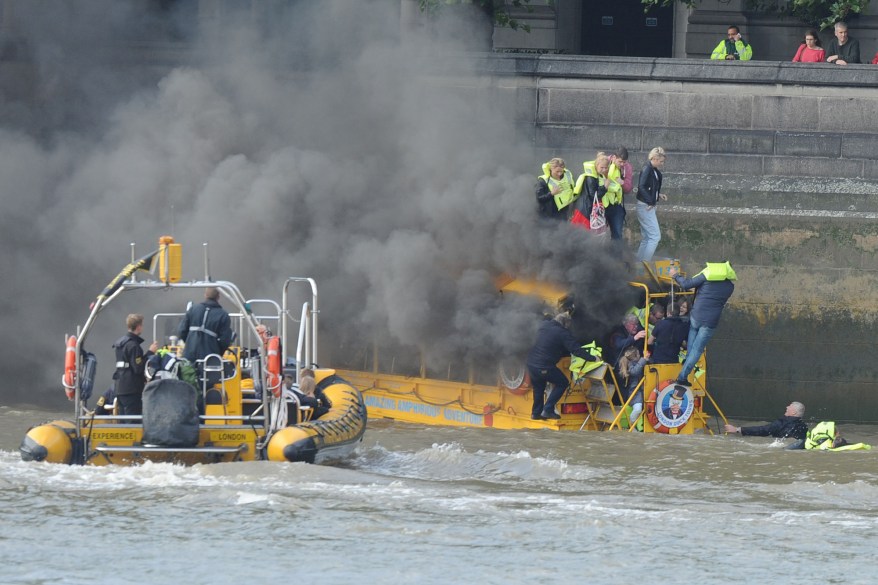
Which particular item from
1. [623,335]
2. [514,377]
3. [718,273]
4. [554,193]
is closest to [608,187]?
[554,193]

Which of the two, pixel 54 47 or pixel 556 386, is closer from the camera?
pixel 556 386

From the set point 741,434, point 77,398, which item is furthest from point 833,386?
point 77,398

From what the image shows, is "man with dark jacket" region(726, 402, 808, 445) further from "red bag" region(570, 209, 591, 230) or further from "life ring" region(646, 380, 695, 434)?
"red bag" region(570, 209, 591, 230)

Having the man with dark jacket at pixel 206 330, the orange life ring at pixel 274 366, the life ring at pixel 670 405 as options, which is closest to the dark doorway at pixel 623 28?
the life ring at pixel 670 405

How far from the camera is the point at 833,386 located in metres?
20.3

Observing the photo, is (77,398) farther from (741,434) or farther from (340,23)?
(340,23)

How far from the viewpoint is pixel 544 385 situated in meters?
17.2

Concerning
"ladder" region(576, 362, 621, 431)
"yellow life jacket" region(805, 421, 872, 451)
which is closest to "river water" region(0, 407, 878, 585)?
"yellow life jacket" region(805, 421, 872, 451)

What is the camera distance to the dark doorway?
27.2 meters

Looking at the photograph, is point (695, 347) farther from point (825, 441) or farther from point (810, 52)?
point (810, 52)

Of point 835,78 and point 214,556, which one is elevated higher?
point 835,78

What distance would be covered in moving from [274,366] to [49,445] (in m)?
2.14

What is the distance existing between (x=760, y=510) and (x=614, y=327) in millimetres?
4263

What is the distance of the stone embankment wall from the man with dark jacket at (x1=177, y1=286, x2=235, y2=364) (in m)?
7.33
